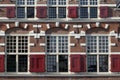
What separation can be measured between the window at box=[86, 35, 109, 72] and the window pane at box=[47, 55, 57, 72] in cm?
232

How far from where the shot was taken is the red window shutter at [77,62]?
34.9m

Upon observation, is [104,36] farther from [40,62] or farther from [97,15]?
[40,62]

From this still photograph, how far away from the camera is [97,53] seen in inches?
1389

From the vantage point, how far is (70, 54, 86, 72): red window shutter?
34875mm

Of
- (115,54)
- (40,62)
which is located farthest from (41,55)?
(115,54)

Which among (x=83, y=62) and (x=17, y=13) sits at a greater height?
(x=17, y=13)

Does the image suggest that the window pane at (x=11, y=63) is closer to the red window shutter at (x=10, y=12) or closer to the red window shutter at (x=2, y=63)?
the red window shutter at (x=2, y=63)

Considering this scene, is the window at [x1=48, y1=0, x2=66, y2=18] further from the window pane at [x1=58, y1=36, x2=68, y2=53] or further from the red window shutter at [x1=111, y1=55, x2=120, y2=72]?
the red window shutter at [x1=111, y1=55, x2=120, y2=72]

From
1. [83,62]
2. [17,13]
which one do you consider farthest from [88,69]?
[17,13]

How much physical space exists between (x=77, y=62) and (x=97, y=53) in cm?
154

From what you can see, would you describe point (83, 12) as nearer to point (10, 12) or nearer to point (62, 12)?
point (62, 12)

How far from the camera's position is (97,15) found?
35469 mm

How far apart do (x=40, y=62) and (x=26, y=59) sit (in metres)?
1.03

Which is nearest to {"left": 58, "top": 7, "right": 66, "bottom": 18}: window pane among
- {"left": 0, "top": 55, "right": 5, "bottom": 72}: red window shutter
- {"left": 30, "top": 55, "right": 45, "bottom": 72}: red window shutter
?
{"left": 30, "top": 55, "right": 45, "bottom": 72}: red window shutter
